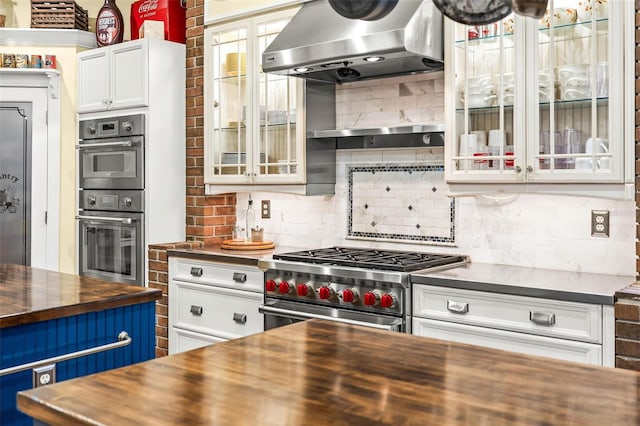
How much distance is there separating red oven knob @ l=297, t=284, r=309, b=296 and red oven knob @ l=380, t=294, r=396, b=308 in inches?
19.2

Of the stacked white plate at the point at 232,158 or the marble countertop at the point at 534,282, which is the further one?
the stacked white plate at the point at 232,158

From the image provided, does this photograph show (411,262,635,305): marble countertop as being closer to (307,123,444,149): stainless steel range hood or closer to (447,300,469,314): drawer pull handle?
(447,300,469,314): drawer pull handle

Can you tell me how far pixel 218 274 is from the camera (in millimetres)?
4160

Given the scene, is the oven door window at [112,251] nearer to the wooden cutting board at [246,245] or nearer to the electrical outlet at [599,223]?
the wooden cutting board at [246,245]

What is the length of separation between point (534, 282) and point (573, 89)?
88 centimetres

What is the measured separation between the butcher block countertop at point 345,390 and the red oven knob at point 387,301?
4.37 feet

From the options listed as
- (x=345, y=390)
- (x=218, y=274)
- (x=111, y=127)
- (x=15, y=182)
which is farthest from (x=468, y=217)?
(x=15, y=182)

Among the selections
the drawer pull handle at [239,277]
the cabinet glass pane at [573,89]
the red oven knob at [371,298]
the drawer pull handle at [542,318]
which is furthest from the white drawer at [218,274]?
the cabinet glass pane at [573,89]

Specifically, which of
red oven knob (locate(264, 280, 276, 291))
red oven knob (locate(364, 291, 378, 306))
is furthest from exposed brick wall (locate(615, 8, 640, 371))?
red oven knob (locate(264, 280, 276, 291))

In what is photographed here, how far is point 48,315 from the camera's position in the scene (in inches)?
95.0

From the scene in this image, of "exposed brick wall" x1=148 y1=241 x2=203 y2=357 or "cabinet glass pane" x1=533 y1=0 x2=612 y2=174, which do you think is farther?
"exposed brick wall" x1=148 y1=241 x2=203 y2=357

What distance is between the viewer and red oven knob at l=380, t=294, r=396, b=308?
3223mm

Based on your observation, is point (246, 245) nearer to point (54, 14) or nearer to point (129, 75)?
point (129, 75)

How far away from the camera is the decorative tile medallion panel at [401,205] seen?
3.84 meters
